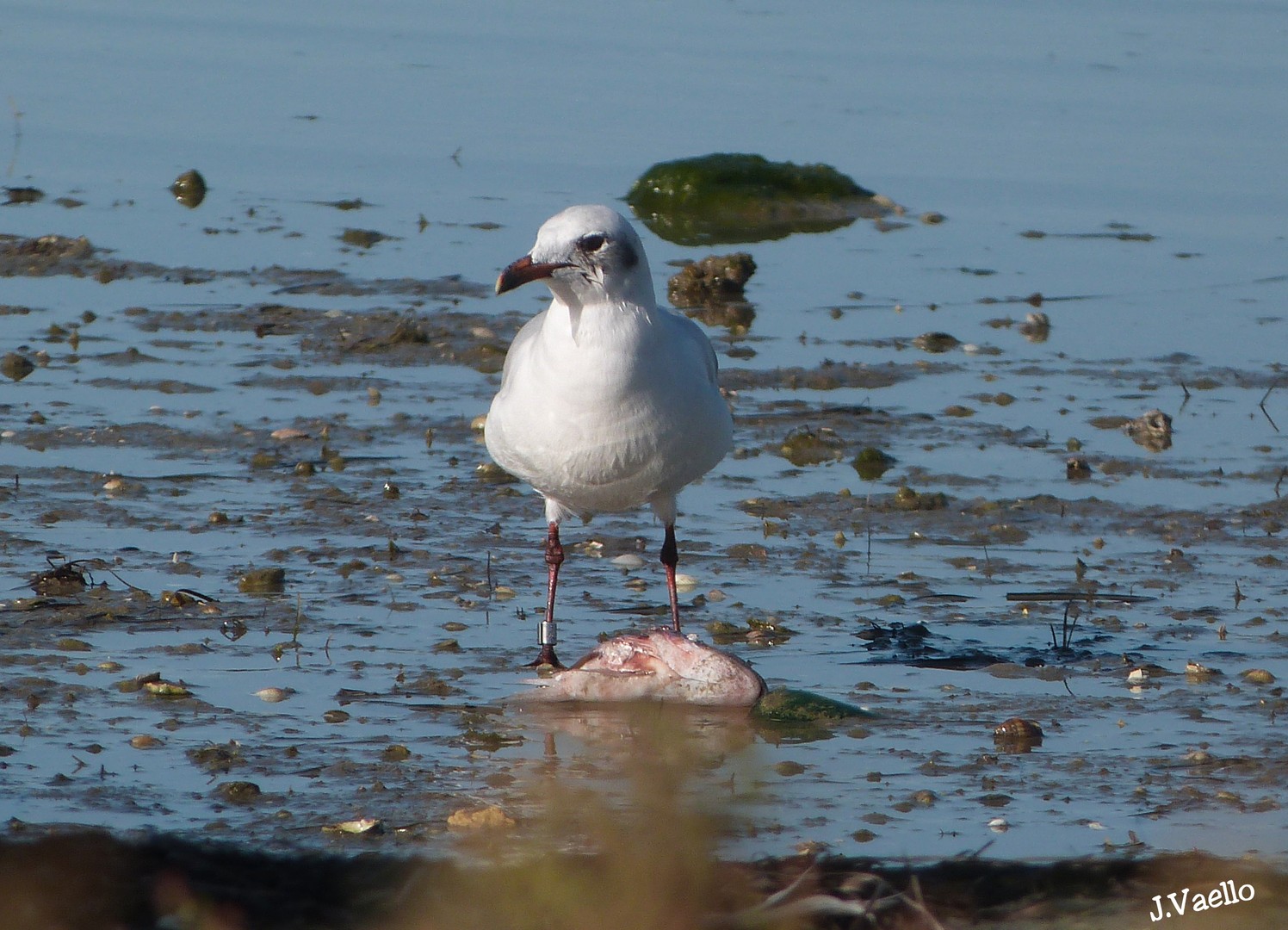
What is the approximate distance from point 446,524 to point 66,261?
4838 mm

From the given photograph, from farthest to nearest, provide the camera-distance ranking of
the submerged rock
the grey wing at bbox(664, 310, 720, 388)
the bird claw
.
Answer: the submerged rock
the grey wing at bbox(664, 310, 720, 388)
the bird claw

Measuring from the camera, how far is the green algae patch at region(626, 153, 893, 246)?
14078 millimetres

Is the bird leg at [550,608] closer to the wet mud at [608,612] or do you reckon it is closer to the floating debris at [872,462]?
the wet mud at [608,612]

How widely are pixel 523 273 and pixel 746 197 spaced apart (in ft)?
26.2

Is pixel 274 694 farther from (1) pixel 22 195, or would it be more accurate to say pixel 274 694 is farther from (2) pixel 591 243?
(1) pixel 22 195

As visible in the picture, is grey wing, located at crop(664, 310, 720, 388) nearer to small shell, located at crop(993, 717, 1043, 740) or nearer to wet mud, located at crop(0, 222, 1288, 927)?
wet mud, located at crop(0, 222, 1288, 927)

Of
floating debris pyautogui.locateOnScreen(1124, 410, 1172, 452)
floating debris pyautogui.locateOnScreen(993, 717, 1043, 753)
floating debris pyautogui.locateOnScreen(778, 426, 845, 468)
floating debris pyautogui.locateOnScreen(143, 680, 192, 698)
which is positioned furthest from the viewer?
floating debris pyautogui.locateOnScreen(1124, 410, 1172, 452)

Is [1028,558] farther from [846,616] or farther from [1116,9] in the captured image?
[1116,9]

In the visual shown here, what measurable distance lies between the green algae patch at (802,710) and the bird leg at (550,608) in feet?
2.51

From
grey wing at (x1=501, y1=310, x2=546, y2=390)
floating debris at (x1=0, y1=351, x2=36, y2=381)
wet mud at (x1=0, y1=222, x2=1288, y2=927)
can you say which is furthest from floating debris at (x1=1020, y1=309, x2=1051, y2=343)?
floating debris at (x1=0, y1=351, x2=36, y2=381)

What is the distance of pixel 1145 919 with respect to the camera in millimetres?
4180

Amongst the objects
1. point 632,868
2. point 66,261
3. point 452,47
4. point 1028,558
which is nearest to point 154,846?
point 632,868

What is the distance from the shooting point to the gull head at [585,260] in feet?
21.2

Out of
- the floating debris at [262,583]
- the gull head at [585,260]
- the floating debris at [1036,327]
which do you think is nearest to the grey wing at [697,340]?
the gull head at [585,260]
